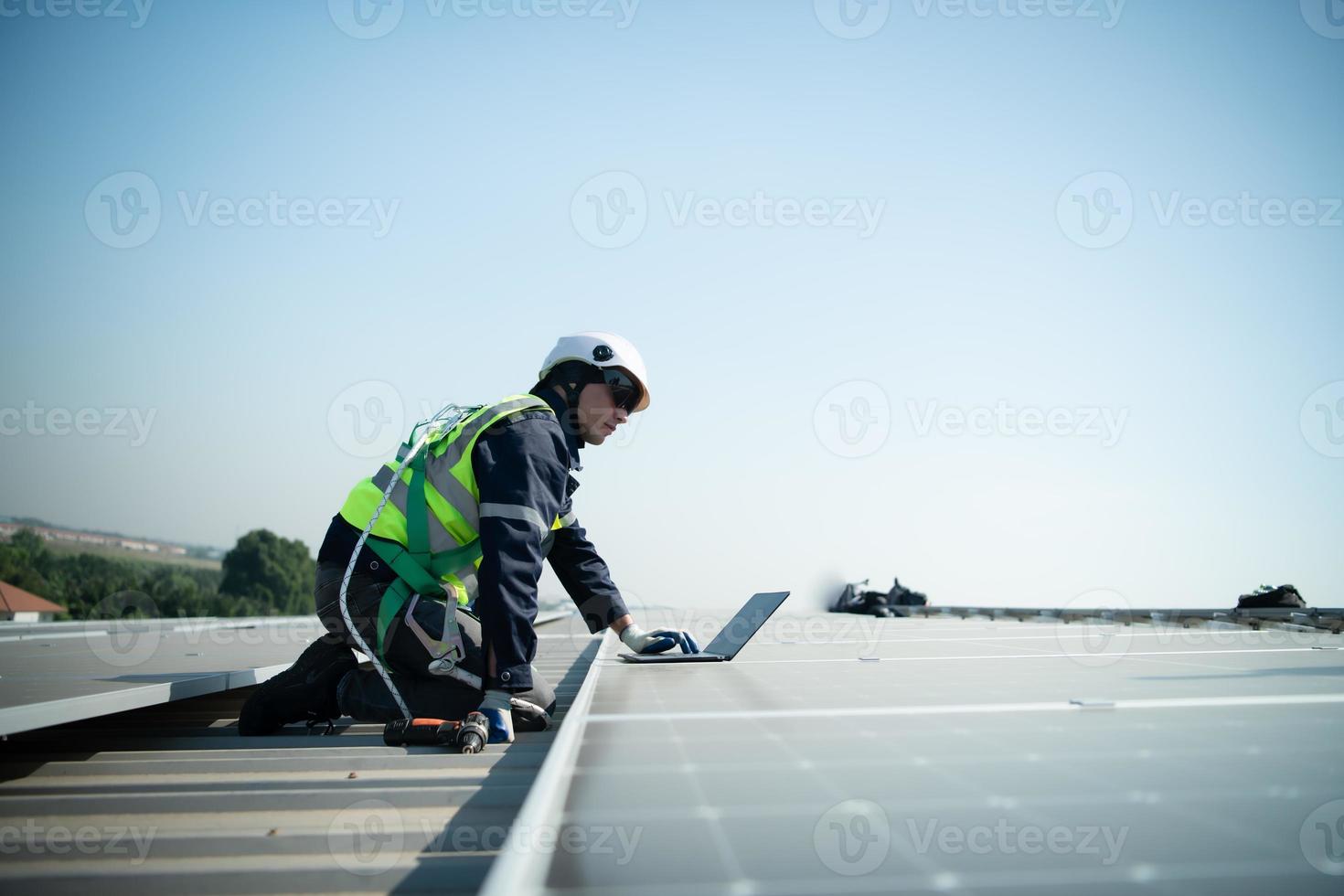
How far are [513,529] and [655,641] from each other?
85.7 inches

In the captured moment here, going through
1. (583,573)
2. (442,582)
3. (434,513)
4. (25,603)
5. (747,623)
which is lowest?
(25,603)

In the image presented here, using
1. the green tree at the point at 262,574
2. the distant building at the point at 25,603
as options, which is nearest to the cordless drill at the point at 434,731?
the distant building at the point at 25,603

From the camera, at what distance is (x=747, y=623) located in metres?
6.04

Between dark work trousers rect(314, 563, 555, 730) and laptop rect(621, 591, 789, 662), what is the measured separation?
1640mm

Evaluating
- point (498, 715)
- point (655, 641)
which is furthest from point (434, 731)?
point (655, 641)

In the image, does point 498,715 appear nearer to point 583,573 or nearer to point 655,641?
point 583,573

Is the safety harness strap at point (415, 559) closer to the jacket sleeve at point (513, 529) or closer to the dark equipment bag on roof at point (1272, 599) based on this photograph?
the jacket sleeve at point (513, 529)

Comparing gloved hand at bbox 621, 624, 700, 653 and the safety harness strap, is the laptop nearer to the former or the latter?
gloved hand at bbox 621, 624, 700, 653

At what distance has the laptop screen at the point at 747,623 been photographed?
18.8 ft

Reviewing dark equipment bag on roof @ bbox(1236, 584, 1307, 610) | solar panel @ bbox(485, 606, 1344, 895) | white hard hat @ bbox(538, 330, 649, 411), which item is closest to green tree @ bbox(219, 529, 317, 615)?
dark equipment bag on roof @ bbox(1236, 584, 1307, 610)

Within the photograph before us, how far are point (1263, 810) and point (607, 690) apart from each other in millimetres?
2617

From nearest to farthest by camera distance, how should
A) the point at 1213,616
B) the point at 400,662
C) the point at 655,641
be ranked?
the point at 400,662 < the point at 655,641 < the point at 1213,616

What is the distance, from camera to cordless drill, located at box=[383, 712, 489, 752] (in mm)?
3229

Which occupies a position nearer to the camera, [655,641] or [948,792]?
[948,792]
